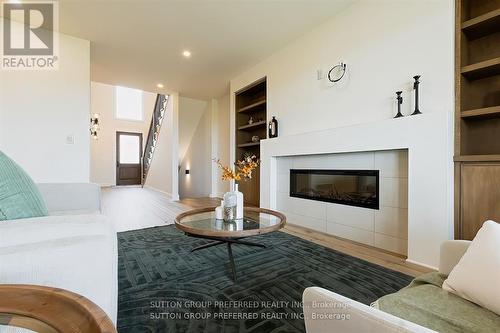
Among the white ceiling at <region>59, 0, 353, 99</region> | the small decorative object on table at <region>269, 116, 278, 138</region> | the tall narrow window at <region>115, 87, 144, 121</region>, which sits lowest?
the small decorative object on table at <region>269, 116, 278, 138</region>

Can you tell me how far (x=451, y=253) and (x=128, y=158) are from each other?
10537 millimetres

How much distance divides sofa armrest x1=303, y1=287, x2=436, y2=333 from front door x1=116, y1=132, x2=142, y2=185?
33.8 ft

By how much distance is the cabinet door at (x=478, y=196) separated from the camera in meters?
1.67

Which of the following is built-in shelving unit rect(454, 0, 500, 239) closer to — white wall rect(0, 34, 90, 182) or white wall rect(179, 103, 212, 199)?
white wall rect(0, 34, 90, 182)

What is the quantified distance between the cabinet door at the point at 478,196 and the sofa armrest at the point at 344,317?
187cm

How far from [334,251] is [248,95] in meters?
3.66

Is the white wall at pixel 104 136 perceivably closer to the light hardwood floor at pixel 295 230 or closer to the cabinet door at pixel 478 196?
the light hardwood floor at pixel 295 230

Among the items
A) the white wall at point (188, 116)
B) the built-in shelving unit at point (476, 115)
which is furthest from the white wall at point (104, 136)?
the built-in shelving unit at point (476, 115)

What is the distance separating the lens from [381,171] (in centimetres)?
240

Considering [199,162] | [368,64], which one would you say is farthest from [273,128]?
[199,162]

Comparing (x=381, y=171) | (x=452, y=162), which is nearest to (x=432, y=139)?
(x=452, y=162)

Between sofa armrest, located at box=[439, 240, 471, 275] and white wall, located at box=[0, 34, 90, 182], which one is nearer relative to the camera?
sofa armrest, located at box=[439, 240, 471, 275]

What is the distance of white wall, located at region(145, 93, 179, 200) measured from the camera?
5.70 metres

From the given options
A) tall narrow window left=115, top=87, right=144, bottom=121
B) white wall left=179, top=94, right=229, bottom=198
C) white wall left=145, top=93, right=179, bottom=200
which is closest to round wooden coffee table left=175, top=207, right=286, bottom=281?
white wall left=179, top=94, right=229, bottom=198
